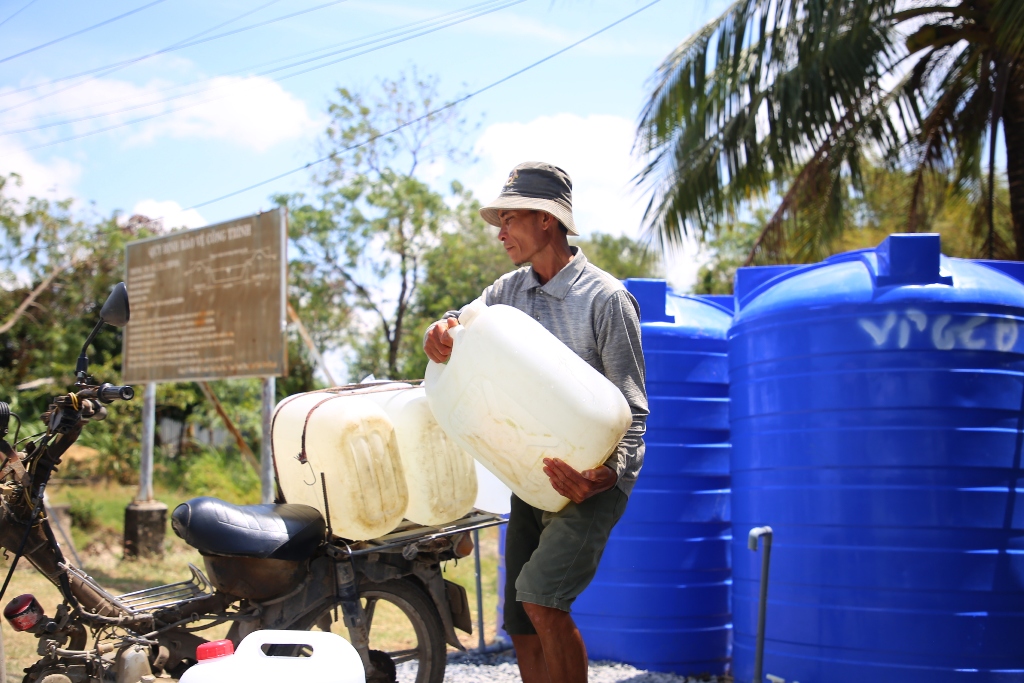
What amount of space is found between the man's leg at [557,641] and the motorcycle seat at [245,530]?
1167 millimetres

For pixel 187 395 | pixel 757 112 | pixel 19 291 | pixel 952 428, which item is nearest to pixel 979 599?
pixel 952 428

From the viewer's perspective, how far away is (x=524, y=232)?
281 cm

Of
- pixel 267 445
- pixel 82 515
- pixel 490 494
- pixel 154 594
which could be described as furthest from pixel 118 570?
pixel 490 494

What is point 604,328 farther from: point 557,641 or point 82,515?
point 82,515

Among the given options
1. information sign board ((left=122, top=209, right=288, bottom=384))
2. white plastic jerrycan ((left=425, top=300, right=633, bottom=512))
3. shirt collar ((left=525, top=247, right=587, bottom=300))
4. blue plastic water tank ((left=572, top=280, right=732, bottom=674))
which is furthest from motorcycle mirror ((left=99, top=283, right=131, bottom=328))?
information sign board ((left=122, top=209, right=288, bottom=384))

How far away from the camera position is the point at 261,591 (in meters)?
3.43

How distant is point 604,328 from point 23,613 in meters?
2.13

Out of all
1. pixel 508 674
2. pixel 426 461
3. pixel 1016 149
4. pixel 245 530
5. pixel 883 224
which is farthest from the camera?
pixel 883 224

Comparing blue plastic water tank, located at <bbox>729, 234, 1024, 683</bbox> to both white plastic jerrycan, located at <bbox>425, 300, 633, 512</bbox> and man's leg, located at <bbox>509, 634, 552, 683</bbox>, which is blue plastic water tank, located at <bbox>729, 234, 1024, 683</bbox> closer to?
man's leg, located at <bbox>509, 634, 552, 683</bbox>

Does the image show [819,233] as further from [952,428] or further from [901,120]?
[952,428]

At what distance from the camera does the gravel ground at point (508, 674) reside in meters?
4.47

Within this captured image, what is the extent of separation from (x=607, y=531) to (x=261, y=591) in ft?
4.88

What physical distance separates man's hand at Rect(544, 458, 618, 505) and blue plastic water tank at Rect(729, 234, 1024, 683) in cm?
163

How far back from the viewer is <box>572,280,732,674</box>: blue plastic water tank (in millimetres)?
4645
